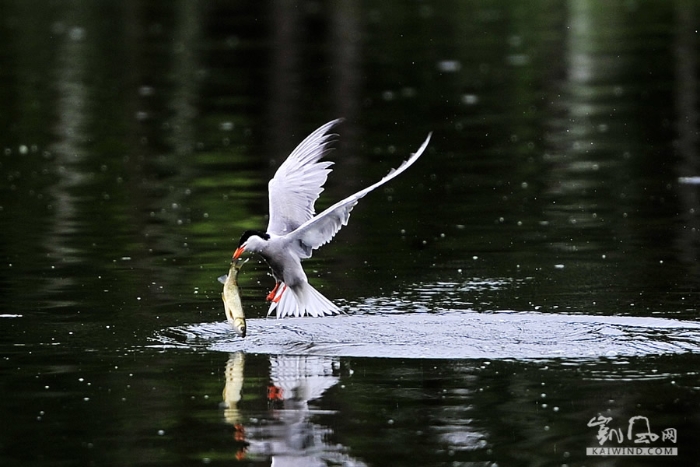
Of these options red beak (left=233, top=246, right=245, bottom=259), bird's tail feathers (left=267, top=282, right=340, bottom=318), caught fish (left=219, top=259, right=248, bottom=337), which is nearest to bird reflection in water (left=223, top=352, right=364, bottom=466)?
caught fish (left=219, top=259, right=248, bottom=337)

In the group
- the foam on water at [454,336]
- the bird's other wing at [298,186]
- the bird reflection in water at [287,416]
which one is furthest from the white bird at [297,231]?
the bird reflection in water at [287,416]

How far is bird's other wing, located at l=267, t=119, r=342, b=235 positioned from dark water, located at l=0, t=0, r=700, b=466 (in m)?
0.77

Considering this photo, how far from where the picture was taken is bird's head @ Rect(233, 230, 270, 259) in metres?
10.9

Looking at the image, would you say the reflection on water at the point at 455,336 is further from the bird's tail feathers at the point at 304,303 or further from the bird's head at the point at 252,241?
the bird's head at the point at 252,241

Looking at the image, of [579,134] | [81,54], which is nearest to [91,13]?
Answer: [81,54]

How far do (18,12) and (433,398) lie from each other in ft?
128

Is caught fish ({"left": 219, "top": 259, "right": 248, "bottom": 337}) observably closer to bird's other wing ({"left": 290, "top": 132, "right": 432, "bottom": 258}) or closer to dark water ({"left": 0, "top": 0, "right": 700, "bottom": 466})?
dark water ({"left": 0, "top": 0, "right": 700, "bottom": 466})

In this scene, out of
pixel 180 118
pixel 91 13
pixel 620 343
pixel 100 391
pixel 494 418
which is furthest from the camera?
pixel 91 13

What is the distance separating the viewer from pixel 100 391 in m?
9.64

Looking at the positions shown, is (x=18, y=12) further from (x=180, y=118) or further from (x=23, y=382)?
(x=23, y=382)

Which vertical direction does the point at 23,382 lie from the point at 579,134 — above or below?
below

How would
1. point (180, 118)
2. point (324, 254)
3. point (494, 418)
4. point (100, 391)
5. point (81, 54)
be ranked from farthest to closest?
point (81, 54) < point (180, 118) < point (324, 254) < point (100, 391) < point (494, 418)

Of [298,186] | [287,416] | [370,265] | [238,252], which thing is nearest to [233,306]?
[238,252]

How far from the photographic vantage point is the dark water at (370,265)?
8719 millimetres
